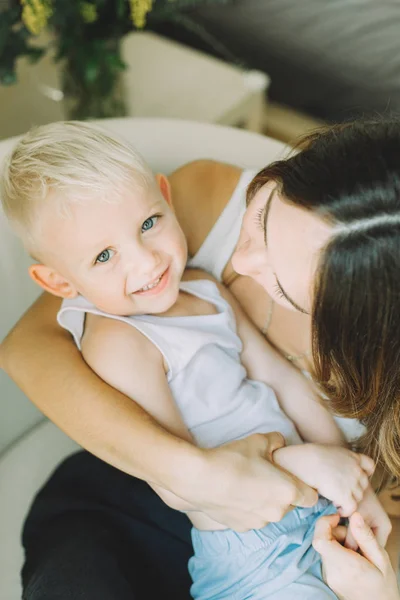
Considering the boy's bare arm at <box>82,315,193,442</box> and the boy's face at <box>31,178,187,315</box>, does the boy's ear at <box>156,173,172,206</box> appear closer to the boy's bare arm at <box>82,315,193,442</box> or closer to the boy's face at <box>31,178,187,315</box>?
the boy's face at <box>31,178,187,315</box>

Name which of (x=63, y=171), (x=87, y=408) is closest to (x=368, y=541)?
(x=87, y=408)

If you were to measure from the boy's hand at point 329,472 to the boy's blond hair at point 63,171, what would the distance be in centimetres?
43

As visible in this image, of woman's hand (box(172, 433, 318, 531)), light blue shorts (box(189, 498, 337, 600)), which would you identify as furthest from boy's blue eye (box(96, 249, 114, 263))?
light blue shorts (box(189, 498, 337, 600))

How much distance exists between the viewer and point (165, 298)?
2.97 feet

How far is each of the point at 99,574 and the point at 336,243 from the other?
553 mm

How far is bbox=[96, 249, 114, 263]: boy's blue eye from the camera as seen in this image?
2.81ft

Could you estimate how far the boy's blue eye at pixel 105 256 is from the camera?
856 millimetres

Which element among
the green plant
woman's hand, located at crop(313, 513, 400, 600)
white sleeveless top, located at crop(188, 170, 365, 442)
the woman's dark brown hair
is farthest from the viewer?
the green plant

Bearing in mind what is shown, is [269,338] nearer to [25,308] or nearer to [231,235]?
[231,235]

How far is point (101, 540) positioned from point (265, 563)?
24 centimetres

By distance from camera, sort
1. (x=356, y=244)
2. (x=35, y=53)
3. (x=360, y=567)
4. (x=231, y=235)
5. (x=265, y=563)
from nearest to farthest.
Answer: (x=356, y=244)
(x=360, y=567)
(x=265, y=563)
(x=231, y=235)
(x=35, y=53)

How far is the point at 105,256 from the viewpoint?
861 millimetres

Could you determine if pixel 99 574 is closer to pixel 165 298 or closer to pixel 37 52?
pixel 165 298

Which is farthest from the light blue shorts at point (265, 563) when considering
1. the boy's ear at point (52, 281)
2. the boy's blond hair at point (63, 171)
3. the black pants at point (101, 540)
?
the boy's blond hair at point (63, 171)
